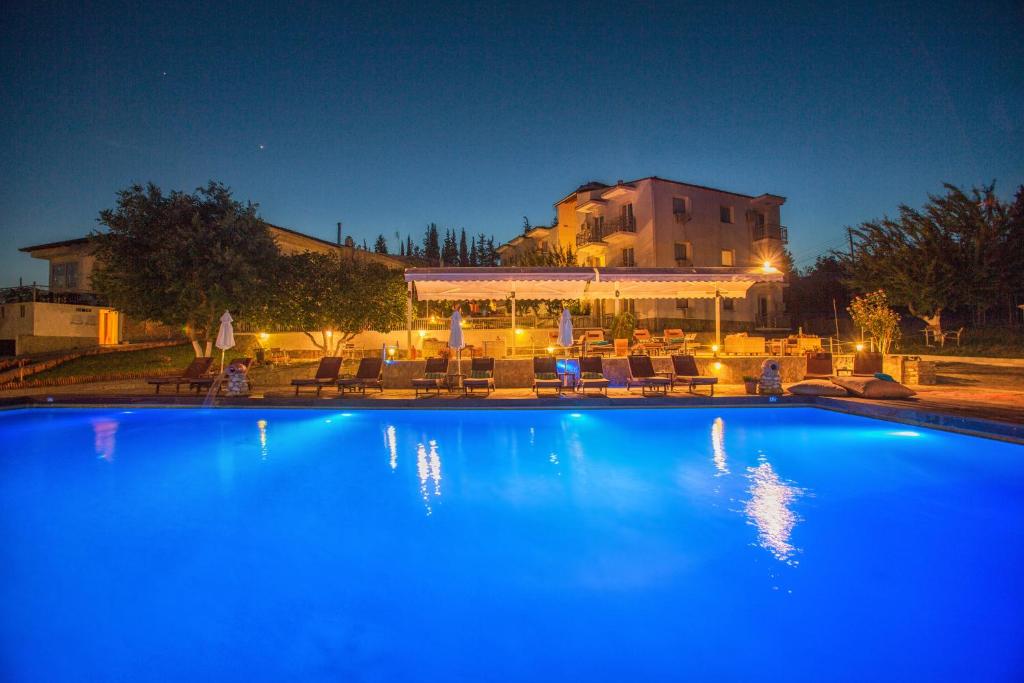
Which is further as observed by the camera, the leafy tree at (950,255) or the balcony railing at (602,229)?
the balcony railing at (602,229)

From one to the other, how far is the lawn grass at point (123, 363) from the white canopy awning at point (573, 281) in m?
10.6

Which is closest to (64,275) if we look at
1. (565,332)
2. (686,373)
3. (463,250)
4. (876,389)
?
(565,332)

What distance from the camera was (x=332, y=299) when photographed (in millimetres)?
19688

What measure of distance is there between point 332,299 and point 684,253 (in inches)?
777

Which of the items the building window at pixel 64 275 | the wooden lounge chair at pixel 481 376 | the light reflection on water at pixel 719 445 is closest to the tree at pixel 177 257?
the wooden lounge chair at pixel 481 376

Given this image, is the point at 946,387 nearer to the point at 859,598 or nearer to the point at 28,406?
the point at 859,598

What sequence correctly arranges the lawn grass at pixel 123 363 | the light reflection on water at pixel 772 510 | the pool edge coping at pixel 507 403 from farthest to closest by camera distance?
1. the lawn grass at pixel 123 363
2. the pool edge coping at pixel 507 403
3. the light reflection on water at pixel 772 510

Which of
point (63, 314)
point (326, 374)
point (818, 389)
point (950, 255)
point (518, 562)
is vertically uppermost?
point (950, 255)

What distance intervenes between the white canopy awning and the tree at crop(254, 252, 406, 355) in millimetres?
4897

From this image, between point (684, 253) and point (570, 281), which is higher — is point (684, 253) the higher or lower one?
the higher one

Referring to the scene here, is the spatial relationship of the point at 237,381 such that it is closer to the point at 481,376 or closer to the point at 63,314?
the point at 481,376

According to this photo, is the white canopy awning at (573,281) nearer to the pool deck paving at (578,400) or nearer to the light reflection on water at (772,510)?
the pool deck paving at (578,400)

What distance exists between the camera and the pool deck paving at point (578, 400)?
9.99 metres

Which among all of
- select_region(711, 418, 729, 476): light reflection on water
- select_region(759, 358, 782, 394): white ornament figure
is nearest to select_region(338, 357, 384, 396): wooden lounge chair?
select_region(711, 418, 729, 476): light reflection on water
